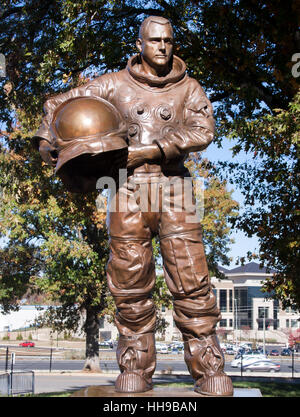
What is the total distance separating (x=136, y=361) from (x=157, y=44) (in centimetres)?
237

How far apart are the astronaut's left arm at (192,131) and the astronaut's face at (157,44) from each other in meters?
0.31

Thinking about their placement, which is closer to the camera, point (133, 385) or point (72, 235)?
point (133, 385)

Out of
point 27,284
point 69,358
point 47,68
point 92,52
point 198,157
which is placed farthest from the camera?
point 69,358

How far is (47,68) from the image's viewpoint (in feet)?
32.6

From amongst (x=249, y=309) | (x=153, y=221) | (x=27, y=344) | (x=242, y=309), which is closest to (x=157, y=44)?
(x=153, y=221)

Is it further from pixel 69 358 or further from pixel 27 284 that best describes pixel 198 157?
pixel 69 358

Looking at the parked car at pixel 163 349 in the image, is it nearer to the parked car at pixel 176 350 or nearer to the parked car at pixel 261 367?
the parked car at pixel 176 350

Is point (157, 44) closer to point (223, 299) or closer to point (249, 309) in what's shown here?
point (249, 309)

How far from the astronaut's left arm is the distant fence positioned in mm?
10064

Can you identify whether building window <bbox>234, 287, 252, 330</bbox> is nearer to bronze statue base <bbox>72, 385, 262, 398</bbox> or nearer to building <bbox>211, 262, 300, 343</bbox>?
building <bbox>211, 262, 300, 343</bbox>

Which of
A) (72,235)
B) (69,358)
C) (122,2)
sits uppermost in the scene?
(122,2)
